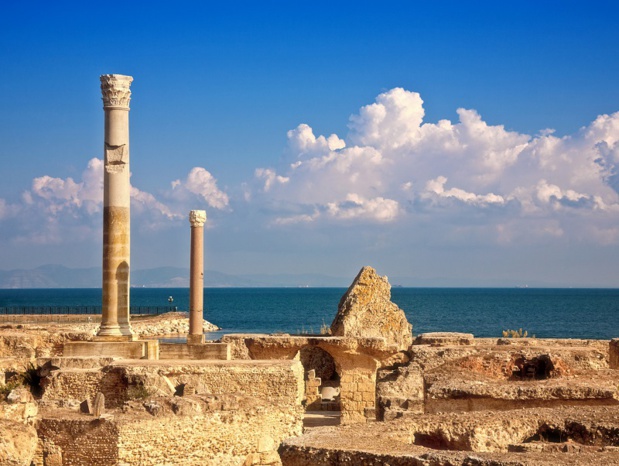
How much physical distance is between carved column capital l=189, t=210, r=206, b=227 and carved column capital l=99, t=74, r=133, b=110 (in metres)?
5.14

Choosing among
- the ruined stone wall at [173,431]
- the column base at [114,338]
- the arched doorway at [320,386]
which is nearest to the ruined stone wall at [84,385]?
the column base at [114,338]

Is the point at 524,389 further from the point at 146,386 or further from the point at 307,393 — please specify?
the point at 307,393

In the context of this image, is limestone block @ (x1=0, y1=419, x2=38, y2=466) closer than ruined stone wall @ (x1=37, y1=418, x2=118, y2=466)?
Yes

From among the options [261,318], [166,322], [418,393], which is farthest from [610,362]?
[261,318]

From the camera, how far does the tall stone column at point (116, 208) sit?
21.8 meters

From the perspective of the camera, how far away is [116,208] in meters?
21.8

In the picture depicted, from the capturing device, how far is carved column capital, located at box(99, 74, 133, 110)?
71.0ft

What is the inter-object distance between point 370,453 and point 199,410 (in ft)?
17.5

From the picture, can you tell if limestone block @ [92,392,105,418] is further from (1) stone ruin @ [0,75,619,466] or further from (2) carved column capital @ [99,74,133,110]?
(2) carved column capital @ [99,74,133,110]

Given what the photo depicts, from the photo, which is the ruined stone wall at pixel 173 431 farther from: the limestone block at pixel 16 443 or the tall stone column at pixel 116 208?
the tall stone column at pixel 116 208

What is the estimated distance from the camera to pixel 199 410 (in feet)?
50.3

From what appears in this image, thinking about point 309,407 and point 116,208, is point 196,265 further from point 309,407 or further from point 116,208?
point 116,208

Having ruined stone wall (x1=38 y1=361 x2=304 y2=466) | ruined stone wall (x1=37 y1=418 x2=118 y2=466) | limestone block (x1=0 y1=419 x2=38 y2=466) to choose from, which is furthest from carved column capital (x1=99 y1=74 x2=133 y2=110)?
limestone block (x1=0 y1=419 x2=38 y2=466)

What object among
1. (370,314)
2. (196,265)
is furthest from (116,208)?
(370,314)
